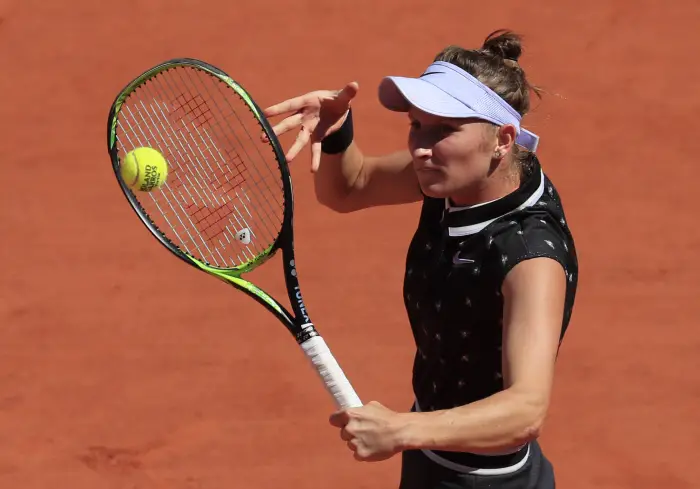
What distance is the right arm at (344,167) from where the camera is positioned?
3168 millimetres

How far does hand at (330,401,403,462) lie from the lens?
2.40 meters

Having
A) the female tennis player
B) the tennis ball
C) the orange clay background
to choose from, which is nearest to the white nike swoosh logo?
the female tennis player

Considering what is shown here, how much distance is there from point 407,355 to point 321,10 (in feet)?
10.0

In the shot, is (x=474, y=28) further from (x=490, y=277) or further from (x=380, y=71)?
(x=490, y=277)

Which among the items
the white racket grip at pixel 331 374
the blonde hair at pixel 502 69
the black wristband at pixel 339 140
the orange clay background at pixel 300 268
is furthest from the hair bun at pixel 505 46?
the orange clay background at pixel 300 268

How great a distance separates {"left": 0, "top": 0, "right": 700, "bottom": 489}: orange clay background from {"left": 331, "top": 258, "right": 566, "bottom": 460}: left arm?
186cm

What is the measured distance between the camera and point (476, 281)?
2775mm

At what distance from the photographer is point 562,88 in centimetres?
722

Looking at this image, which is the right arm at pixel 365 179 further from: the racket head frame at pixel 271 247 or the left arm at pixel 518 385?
the left arm at pixel 518 385

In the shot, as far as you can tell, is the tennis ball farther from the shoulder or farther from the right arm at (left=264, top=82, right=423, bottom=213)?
the shoulder

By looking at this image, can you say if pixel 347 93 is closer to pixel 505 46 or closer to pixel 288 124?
pixel 288 124

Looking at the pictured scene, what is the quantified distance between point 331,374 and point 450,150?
61 cm

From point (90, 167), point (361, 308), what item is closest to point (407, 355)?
point (361, 308)

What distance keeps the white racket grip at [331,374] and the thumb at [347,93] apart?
0.69m
